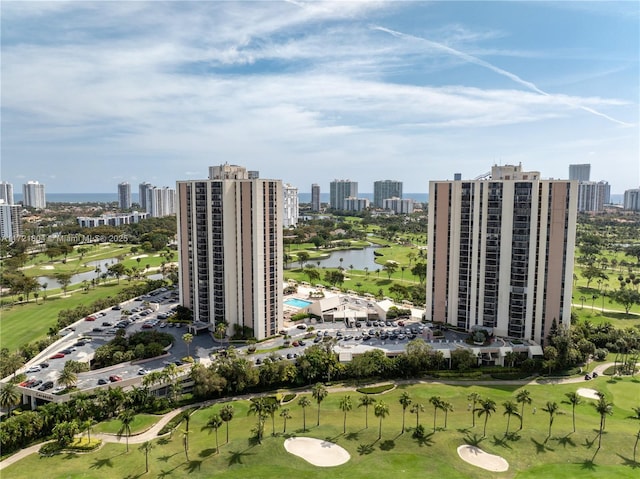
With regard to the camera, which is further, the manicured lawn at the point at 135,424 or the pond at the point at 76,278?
the pond at the point at 76,278

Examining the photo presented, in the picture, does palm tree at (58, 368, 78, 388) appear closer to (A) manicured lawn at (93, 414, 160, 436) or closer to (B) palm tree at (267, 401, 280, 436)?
(A) manicured lawn at (93, 414, 160, 436)

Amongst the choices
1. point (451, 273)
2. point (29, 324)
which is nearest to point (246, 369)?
point (451, 273)

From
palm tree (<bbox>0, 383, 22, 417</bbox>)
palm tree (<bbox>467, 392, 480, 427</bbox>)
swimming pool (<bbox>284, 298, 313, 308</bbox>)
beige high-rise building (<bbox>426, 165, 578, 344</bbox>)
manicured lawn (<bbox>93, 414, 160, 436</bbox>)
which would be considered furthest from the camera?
swimming pool (<bbox>284, 298, 313, 308</bbox>)

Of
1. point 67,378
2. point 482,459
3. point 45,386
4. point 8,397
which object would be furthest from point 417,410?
point 8,397

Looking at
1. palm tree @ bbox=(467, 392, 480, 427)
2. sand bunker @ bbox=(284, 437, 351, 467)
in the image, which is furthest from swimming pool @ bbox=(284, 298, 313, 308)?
palm tree @ bbox=(467, 392, 480, 427)

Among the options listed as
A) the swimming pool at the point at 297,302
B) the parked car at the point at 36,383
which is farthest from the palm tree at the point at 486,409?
the parked car at the point at 36,383

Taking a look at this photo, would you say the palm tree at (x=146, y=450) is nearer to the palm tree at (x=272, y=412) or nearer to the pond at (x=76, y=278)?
the palm tree at (x=272, y=412)

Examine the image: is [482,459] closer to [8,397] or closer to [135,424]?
[135,424]
